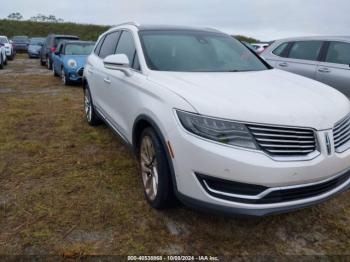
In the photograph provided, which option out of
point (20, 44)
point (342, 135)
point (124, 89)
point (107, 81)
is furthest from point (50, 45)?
point (20, 44)

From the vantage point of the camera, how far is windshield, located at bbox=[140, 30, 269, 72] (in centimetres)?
353

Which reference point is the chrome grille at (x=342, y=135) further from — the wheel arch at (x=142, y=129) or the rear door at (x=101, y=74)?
the rear door at (x=101, y=74)

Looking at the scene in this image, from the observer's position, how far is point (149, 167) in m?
3.21

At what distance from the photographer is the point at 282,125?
240 cm

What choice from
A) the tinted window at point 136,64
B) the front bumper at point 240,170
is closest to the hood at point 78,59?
the tinted window at point 136,64

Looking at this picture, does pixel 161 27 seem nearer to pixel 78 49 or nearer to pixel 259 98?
pixel 259 98

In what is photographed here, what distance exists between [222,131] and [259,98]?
0.45 meters

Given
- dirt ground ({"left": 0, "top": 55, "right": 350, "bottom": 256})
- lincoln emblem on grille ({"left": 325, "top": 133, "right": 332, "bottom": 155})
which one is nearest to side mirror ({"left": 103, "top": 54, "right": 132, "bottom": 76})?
dirt ground ({"left": 0, "top": 55, "right": 350, "bottom": 256})

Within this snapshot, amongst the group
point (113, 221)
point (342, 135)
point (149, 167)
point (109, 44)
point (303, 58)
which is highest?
point (109, 44)

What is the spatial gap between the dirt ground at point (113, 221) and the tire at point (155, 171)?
17 cm

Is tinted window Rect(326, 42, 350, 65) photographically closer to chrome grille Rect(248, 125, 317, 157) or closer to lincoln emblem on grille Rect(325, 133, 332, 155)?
lincoln emblem on grille Rect(325, 133, 332, 155)

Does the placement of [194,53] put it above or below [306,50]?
above

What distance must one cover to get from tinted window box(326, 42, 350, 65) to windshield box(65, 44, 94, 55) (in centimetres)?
771

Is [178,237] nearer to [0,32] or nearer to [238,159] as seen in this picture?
[238,159]
